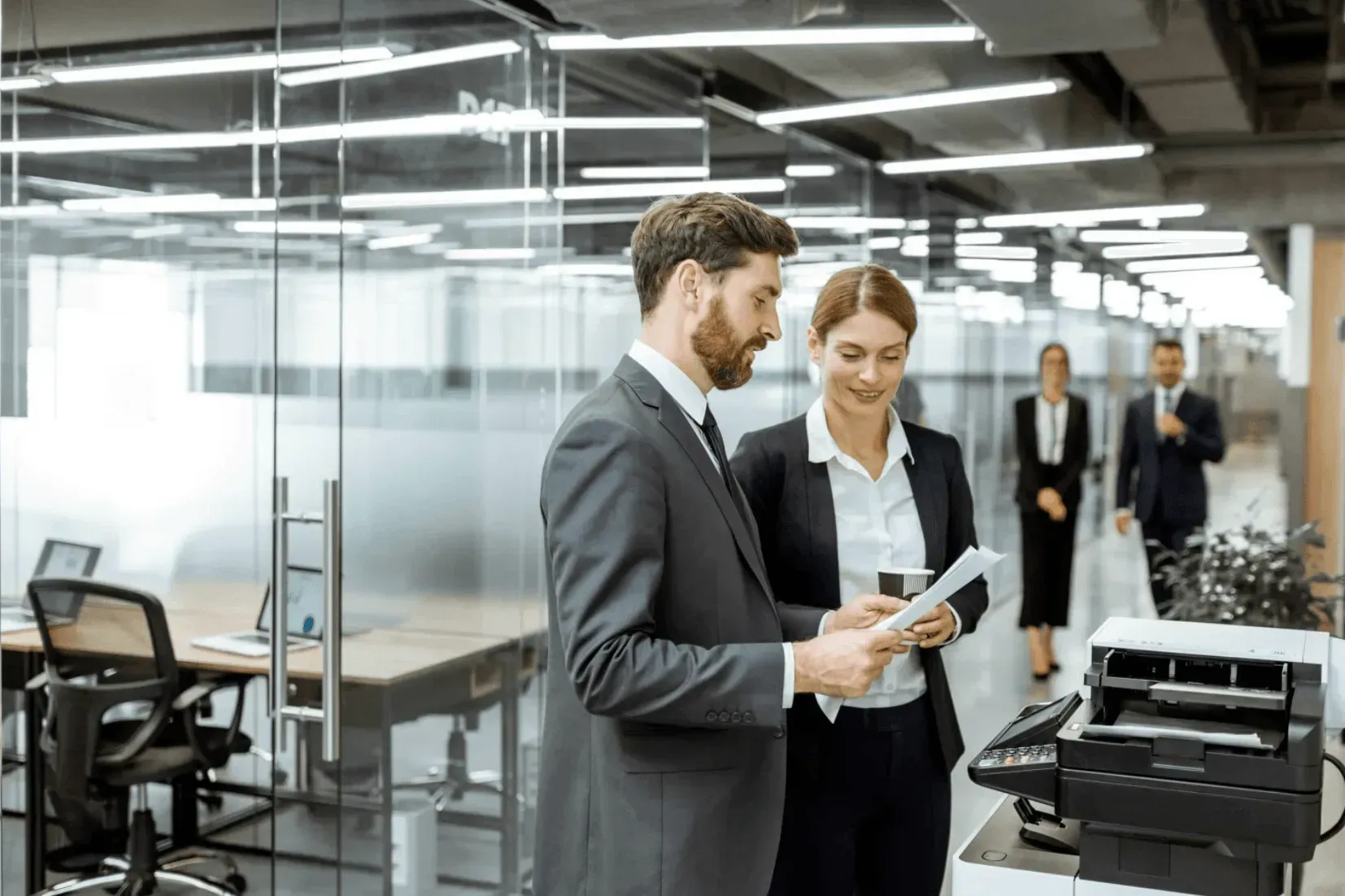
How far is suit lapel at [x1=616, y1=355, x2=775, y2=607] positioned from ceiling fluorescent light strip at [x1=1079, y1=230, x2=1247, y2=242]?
11.3 ft

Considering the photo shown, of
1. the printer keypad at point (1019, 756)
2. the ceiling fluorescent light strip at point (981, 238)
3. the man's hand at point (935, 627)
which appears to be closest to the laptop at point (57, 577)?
the man's hand at point (935, 627)

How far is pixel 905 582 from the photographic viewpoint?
2.19 meters

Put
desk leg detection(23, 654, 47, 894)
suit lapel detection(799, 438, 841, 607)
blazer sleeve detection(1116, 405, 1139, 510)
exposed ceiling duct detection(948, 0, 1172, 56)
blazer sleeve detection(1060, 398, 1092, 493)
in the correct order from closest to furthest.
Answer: suit lapel detection(799, 438, 841, 607)
desk leg detection(23, 654, 47, 894)
exposed ceiling duct detection(948, 0, 1172, 56)
blazer sleeve detection(1116, 405, 1139, 510)
blazer sleeve detection(1060, 398, 1092, 493)

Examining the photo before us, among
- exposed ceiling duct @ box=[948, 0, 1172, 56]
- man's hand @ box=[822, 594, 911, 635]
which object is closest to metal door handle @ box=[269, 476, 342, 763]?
man's hand @ box=[822, 594, 911, 635]

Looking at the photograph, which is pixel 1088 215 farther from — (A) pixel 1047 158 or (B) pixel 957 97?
(B) pixel 957 97

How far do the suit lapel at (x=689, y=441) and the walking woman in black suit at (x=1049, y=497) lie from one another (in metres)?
3.42

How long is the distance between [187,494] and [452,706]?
40.3 inches

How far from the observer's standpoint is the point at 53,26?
10.1ft

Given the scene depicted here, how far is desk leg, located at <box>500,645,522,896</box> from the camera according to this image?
408 cm

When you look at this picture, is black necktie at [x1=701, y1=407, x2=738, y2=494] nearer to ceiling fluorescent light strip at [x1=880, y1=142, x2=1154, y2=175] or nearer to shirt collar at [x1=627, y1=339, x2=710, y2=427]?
shirt collar at [x1=627, y1=339, x2=710, y2=427]

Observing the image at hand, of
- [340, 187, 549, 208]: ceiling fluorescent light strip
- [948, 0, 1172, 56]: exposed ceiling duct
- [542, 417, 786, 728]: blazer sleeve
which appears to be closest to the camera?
[542, 417, 786, 728]: blazer sleeve

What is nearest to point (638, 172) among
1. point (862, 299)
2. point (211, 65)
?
point (211, 65)

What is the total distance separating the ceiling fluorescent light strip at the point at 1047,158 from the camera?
16.0 ft

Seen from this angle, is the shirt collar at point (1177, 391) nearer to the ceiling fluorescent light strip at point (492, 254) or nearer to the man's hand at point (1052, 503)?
the man's hand at point (1052, 503)
